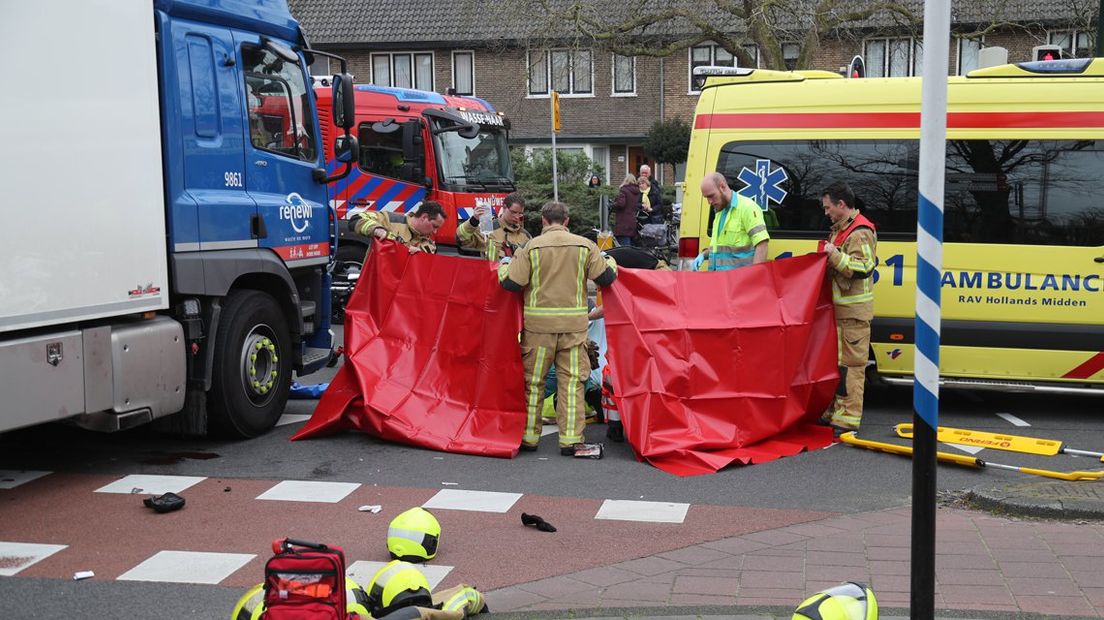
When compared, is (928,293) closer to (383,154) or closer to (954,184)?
(954,184)

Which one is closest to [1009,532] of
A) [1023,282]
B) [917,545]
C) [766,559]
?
[766,559]

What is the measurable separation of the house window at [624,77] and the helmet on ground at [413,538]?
3210 centimetres

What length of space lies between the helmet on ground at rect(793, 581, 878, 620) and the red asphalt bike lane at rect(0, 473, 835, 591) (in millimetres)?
1678

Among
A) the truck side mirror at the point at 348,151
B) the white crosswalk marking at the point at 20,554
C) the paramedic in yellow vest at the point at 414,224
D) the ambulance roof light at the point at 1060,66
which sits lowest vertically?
the white crosswalk marking at the point at 20,554

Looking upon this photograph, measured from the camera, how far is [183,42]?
7.35 m

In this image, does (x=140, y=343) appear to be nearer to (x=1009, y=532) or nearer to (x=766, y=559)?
(x=766, y=559)

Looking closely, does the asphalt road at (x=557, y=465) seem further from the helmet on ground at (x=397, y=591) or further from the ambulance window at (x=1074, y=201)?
the helmet on ground at (x=397, y=591)

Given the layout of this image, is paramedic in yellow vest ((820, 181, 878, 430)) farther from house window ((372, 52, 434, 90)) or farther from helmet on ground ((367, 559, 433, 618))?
house window ((372, 52, 434, 90))

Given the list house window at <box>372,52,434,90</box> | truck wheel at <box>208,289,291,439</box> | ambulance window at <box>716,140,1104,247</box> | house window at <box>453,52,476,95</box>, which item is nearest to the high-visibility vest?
ambulance window at <box>716,140,1104,247</box>

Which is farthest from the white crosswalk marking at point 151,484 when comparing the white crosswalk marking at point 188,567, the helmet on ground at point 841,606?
the helmet on ground at point 841,606

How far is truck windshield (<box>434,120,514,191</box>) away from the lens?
16.4 metres

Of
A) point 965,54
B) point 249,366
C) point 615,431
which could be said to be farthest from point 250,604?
point 965,54

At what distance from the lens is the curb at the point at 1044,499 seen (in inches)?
233

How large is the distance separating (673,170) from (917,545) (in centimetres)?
3180
